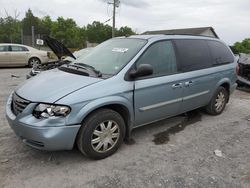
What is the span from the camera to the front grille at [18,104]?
10.4 feet

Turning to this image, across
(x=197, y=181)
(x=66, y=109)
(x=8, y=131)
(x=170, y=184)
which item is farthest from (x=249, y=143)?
(x=8, y=131)

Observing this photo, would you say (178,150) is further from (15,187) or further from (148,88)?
(15,187)

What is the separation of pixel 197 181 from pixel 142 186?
672 millimetres

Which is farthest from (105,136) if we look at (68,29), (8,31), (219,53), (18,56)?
(68,29)

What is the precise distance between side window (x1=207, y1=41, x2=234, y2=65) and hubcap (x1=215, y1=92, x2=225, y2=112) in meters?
0.70

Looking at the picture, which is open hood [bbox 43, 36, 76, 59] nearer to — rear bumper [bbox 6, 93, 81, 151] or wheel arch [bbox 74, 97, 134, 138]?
wheel arch [bbox 74, 97, 134, 138]

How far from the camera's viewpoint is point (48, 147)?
3.04m

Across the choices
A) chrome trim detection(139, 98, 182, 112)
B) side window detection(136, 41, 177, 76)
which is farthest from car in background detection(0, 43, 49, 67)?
chrome trim detection(139, 98, 182, 112)

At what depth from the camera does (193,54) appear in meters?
4.62

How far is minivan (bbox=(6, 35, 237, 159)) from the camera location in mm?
3021

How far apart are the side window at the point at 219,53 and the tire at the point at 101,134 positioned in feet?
8.76

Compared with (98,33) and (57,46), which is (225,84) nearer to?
(57,46)

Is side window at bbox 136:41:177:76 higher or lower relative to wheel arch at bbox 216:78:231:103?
higher

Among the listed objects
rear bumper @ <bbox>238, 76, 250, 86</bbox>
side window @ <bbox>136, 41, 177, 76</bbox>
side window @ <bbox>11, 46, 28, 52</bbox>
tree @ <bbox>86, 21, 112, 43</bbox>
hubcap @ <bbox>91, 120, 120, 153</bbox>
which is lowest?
hubcap @ <bbox>91, 120, 120, 153</bbox>
